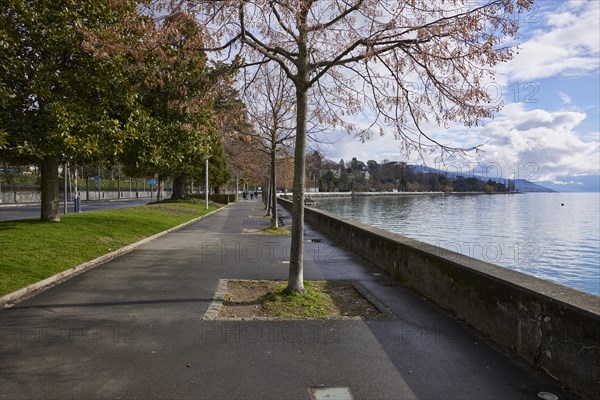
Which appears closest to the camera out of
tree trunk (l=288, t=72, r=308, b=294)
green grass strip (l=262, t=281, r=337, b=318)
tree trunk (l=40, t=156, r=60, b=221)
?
green grass strip (l=262, t=281, r=337, b=318)

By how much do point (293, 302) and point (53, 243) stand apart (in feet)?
23.7

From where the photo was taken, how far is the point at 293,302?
22.6 ft

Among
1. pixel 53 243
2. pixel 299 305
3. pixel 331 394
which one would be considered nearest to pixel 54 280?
pixel 53 243

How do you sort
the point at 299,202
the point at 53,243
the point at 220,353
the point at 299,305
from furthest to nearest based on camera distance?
the point at 53,243, the point at 299,202, the point at 299,305, the point at 220,353

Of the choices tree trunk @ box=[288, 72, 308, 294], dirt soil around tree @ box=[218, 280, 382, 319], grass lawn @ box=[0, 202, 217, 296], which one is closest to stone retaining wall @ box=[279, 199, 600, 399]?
dirt soil around tree @ box=[218, 280, 382, 319]

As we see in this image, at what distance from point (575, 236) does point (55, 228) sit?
36599 mm

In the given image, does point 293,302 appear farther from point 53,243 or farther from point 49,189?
point 49,189

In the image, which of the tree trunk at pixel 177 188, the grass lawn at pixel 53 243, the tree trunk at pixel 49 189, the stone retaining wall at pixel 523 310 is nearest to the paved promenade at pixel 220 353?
the stone retaining wall at pixel 523 310

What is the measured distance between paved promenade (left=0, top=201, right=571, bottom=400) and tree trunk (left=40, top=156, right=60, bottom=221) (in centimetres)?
792

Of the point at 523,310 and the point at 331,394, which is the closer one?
the point at 331,394

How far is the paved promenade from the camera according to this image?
3.98 m

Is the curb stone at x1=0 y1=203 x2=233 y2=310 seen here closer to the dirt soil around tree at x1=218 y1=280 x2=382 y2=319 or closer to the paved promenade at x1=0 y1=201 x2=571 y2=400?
the paved promenade at x1=0 y1=201 x2=571 y2=400

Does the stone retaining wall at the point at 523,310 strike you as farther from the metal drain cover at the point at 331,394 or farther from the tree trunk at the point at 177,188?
the tree trunk at the point at 177,188

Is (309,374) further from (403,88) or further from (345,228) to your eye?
(345,228)
